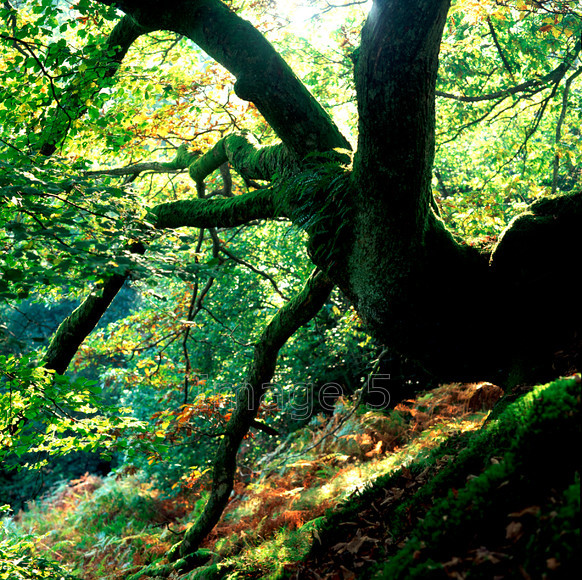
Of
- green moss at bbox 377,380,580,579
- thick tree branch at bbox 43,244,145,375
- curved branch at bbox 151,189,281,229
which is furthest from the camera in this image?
thick tree branch at bbox 43,244,145,375

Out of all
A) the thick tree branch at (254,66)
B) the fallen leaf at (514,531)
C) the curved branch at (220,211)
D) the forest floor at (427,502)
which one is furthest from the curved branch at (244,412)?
the fallen leaf at (514,531)

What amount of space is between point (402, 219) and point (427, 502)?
→ 1497 mm

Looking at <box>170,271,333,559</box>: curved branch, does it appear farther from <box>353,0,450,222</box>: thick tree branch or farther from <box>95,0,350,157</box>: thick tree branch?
<box>353,0,450,222</box>: thick tree branch

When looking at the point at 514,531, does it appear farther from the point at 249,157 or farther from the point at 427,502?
the point at 249,157

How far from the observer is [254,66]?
9.25 ft

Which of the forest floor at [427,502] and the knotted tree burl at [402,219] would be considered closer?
the forest floor at [427,502]

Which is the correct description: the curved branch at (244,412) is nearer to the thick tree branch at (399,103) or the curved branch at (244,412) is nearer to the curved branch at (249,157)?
the curved branch at (249,157)

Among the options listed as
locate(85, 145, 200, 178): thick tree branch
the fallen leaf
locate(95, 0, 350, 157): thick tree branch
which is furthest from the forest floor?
locate(85, 145, 200, 178): thick tree branch

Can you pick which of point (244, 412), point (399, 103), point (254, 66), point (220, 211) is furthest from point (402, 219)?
point (244, 412)

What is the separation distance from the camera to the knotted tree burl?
7.36ft

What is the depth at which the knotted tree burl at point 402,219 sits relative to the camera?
88.3 inches

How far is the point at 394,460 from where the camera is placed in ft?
16.1

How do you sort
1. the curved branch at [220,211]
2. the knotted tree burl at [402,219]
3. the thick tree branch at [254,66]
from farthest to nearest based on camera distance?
1. the curved branch at [220,211]
2. the thick tree branch at [254,66]
3. the knotted tree burl at [402,219]

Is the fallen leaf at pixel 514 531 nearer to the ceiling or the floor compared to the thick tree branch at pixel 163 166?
nearer to the floor
